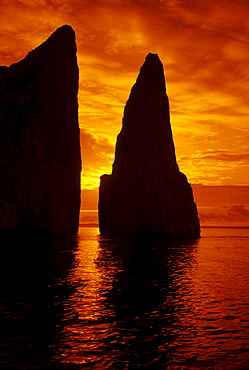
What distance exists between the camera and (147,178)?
378 ft

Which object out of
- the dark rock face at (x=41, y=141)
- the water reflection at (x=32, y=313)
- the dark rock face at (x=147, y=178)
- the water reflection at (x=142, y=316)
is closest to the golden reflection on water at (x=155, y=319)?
the water reflection at (x=142, y=316)

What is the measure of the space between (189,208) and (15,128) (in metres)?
60.1

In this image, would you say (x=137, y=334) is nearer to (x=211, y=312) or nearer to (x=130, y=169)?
(x=211, y=312)

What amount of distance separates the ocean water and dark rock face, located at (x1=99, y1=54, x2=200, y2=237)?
79.1 m

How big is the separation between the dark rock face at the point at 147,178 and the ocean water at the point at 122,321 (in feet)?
260

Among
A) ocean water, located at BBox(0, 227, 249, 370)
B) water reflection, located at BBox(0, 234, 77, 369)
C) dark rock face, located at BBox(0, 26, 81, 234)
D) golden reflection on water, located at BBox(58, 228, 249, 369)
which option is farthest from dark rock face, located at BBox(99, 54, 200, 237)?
ocean water, located at BBox(0, 227, 249, 370)

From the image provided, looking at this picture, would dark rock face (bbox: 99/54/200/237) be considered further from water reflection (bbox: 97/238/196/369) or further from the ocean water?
the ocean water

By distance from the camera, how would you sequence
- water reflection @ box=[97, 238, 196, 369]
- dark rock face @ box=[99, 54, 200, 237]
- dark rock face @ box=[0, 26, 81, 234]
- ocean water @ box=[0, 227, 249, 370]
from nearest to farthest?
ocean water @ box=[0, 227, 249, 370] < water reflection @ box=[97, 238, 196, 369] < dark rock face @ box=[0, 26, 81, 234] < dark rock face @ box=[99, 54, 200, 237]

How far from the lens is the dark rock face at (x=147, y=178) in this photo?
114 meters

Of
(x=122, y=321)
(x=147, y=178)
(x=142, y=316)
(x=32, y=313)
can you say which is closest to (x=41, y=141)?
(x=147, y=178)

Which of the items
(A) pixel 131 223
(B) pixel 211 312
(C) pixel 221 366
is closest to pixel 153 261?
(B) pixel 211 312

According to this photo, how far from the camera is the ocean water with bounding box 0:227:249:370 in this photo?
43.5 ft

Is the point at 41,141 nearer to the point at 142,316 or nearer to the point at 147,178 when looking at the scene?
the point at 147,178

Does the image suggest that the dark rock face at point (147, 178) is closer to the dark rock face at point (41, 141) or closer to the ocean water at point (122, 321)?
the dark rock face at point (41, 141)
